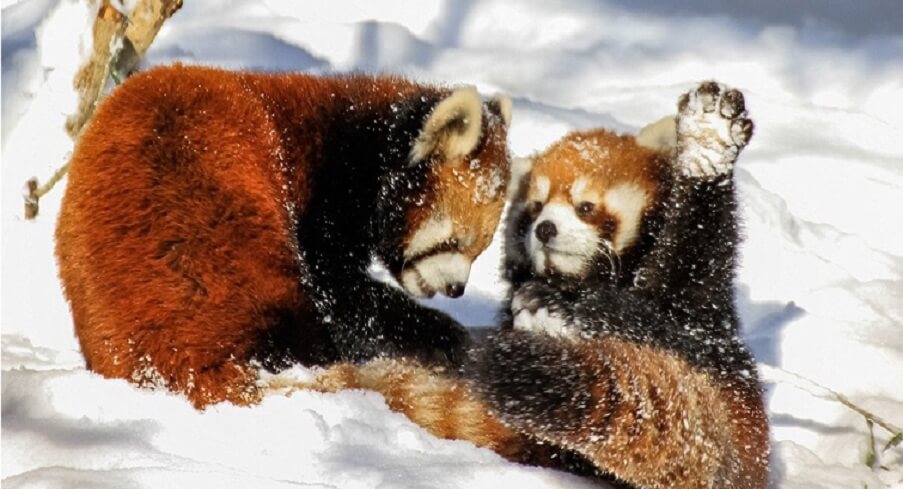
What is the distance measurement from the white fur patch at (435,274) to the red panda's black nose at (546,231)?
131 mm

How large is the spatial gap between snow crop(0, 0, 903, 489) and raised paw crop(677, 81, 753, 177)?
0.18 feet

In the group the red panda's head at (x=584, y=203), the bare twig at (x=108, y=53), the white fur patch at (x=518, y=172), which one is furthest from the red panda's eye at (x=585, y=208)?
the bare twig at (x=108, y=53)

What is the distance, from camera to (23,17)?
1700mm

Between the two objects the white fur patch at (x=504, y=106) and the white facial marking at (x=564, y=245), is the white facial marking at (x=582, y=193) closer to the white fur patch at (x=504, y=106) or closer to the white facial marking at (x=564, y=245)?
the white facial marking at (x=564, y=245)

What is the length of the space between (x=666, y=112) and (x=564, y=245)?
0.92 feet

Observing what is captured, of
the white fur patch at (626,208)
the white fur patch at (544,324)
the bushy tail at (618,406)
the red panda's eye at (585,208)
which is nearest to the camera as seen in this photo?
the bushy tail at (618,406)

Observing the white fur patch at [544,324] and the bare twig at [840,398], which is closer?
the white fur patch at [544,324]

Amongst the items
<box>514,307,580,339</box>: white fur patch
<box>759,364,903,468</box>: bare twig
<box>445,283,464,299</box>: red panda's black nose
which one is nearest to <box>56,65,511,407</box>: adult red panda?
<box>445,283,464,299</box>: red panda's black nose

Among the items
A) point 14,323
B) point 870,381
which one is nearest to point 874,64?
point 870,381

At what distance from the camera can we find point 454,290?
5.61ft

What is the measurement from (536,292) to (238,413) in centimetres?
51

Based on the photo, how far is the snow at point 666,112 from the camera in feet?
5.42

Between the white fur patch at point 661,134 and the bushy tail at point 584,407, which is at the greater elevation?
the white fur patch at point 661,134

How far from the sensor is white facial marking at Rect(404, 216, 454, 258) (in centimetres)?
172
